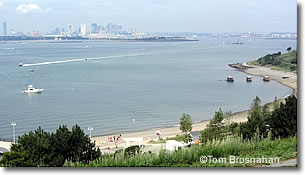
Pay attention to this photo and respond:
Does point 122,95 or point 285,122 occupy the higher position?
point 285,122

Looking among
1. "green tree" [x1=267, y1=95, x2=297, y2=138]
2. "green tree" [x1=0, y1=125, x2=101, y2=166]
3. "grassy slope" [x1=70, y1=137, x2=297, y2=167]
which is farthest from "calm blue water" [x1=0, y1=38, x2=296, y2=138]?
"green tree" [x1=0, y1=125, x2=101, y2=166]

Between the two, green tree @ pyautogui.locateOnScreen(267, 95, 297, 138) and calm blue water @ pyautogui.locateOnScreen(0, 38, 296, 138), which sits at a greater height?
green tree @ pyautogui.locateOnScreen(267, 95, 297, 138)

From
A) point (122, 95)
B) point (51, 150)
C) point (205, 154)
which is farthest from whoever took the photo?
point (122, 95)

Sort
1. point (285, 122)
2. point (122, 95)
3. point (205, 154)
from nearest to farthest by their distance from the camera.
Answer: point (205, 154) < point (285, 122) < point (122, 95)

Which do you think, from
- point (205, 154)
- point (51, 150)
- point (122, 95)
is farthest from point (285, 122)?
point (122, 95)

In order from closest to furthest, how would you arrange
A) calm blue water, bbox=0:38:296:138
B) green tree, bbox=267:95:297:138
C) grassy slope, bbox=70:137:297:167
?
grassy slope, bbox=70:137:297:167, green tree, bbox=267:95:297:138, calm blue water, bbox=0:38:296:138

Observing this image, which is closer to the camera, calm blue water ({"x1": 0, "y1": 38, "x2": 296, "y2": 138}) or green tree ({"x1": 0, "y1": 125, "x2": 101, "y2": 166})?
green tree ({"x1": 0, "y1": 125, "x2": 101, "y2": 166})

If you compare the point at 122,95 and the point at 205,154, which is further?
the point at 122,95

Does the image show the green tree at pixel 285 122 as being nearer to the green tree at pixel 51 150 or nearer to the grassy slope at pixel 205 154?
the grassy slope at pixel 205 154

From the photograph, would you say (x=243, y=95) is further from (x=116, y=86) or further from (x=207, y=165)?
(x=207, y=165)

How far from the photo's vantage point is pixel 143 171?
7.97 feet

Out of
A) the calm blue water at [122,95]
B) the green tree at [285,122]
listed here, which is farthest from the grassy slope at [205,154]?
the calm blue water at [122,95]

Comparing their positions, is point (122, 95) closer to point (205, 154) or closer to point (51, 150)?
point (51, 150)

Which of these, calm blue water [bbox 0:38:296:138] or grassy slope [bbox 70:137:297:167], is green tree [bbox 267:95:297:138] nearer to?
grassy slope [bbox 70:137:297:167]
